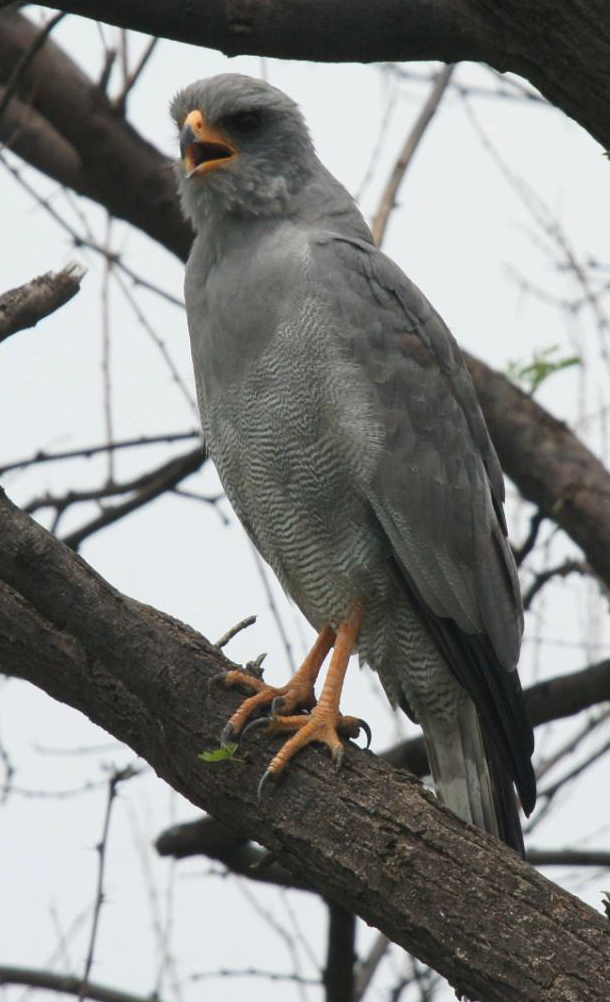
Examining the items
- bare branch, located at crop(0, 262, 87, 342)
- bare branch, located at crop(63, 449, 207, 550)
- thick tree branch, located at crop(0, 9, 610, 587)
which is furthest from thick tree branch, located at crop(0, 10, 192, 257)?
bare branch, located at crop(0, 262, 87, 342)

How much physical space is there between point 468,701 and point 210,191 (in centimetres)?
213

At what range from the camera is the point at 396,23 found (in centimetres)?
366

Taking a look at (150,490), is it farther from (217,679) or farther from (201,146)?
(217,679)

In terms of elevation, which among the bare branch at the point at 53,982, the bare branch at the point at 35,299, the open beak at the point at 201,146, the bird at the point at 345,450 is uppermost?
the open beak at the point at 201,146

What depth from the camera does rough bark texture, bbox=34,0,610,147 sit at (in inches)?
123

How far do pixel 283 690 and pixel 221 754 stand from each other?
0.57m

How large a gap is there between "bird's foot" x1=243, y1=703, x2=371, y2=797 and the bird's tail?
703mm

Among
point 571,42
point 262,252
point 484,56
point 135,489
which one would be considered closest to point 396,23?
point 484,56

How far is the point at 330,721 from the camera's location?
434 centimetres

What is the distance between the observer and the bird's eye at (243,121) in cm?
511

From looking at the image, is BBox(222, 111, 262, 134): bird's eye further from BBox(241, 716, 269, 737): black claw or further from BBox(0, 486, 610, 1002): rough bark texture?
BBox(241, 716, 269, 737): black claw

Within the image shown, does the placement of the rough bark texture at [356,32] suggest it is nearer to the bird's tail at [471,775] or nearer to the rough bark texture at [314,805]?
the rough bark texture at [314,805]

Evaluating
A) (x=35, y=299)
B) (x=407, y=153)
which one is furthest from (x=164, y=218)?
(x=35, y=299)

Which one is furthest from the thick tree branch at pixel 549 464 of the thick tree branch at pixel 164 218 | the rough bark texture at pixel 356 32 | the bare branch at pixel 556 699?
the rough bark texture at pixel 356 32
